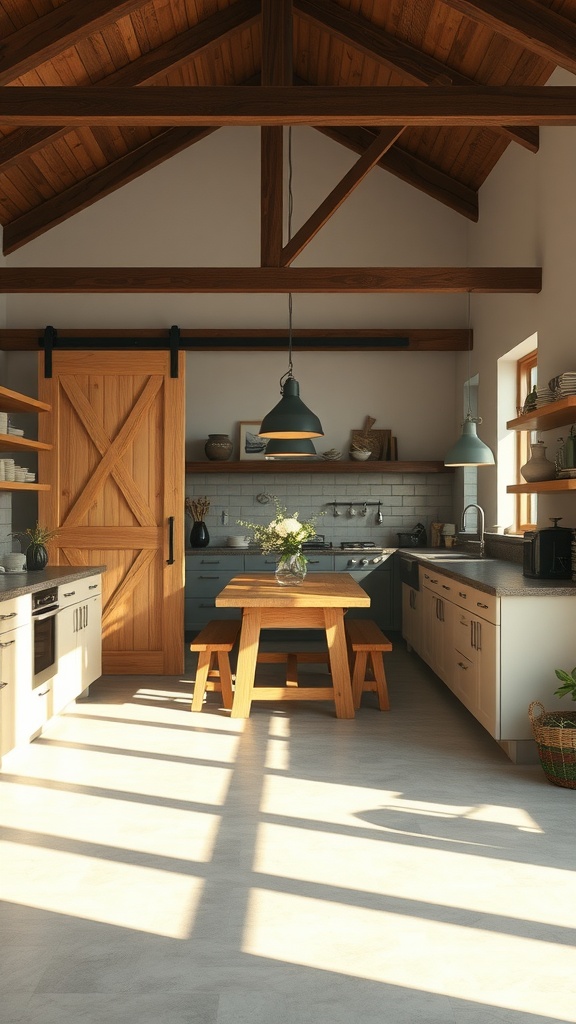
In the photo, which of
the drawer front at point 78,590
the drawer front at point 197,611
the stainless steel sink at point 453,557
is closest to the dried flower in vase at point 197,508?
the drawer front at point 197,611

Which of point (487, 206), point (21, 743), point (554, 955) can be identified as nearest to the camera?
point (554, 955)

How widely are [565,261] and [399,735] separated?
312 cm

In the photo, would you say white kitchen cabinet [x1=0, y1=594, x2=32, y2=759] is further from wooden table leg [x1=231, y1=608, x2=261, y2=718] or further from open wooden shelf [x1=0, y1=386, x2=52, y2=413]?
open wooden shelf [x1=0, y1=386, x2=52, y2=413]

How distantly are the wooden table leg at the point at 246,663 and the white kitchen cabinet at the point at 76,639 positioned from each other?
3.44 ft

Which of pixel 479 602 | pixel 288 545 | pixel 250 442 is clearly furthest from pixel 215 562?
pixel 479 602

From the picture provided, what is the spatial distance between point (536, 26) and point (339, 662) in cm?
387

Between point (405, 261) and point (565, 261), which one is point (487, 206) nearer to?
point (405, 261)

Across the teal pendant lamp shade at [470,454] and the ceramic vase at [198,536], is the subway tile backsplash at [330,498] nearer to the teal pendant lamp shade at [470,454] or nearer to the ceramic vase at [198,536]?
the ceramic vase at [198,536]

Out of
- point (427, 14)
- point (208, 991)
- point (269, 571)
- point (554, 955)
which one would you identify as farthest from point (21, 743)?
point (427, 14)

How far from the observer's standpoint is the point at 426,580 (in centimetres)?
721

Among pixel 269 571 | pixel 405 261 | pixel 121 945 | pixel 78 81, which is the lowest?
pixel 121 945

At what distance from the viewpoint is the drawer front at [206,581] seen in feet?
29.4

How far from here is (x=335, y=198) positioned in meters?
6.82

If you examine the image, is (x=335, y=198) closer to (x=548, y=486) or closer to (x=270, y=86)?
(x=270, y=86)
